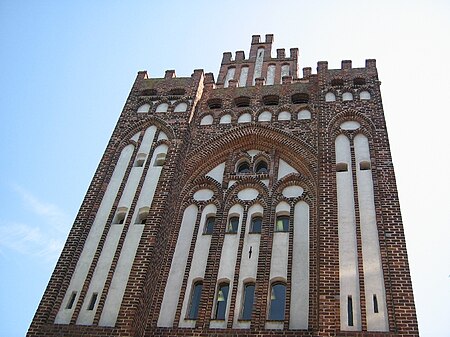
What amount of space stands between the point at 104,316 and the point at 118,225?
2.70m

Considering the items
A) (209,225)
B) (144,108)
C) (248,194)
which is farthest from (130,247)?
(144,108)

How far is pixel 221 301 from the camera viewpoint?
11719mm

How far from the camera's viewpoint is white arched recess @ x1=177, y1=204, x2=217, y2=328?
37.8 feet

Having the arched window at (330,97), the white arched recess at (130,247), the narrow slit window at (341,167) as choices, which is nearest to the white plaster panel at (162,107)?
the white arched recess at (130,247)

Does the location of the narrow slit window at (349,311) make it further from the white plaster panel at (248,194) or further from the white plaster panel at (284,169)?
the white plaster panel at (284,169)

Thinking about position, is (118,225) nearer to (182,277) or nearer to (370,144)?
(182,277)

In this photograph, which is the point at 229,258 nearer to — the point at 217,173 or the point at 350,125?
the point at 217,173

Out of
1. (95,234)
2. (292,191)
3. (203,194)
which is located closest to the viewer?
(95,234)

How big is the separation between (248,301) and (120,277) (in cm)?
314

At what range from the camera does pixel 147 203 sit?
13484mm

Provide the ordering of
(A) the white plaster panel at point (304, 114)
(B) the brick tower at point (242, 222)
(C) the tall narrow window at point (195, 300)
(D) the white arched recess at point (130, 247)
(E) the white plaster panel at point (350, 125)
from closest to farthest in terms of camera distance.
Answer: (B) the brick tower at point (242, 222), (D) the white arched recess at point (130, 247), (C) the tall narrow window at point (195, 300), (E) the white plaster panel at point (350, 125), (A) the white plaster panel at point (304, 114)

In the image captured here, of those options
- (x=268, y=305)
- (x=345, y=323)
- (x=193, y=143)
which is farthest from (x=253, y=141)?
(x=345, y=323)

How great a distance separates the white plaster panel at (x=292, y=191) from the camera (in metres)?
13.8

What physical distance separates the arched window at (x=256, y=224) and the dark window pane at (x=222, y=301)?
1.80 m
